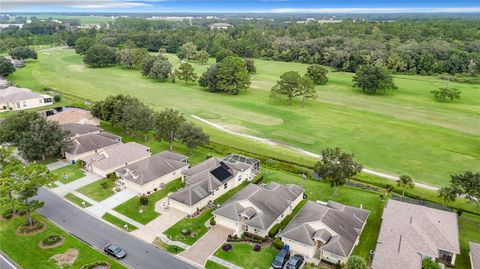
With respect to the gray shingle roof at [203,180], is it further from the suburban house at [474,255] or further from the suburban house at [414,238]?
the suburban house at [474,255]

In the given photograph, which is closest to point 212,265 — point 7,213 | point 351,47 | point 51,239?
point 51,239

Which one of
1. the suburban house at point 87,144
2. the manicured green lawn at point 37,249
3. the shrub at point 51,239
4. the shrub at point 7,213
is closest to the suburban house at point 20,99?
the suburban house at point 87,144

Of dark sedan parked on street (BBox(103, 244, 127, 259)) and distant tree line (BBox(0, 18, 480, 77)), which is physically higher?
distant tree line (BBox(0, 18, 480, 77))

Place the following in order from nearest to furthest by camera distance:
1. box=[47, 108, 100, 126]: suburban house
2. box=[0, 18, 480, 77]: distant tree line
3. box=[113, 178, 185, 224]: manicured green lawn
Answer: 1. box=[113, 178, 185, 224]: manicured green lawn
2. box=[47, 108, 100, 126]: suburban house
3. box=[0, 18, 480, 77]: distant tree line

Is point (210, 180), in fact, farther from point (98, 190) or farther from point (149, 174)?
point (98, 190)

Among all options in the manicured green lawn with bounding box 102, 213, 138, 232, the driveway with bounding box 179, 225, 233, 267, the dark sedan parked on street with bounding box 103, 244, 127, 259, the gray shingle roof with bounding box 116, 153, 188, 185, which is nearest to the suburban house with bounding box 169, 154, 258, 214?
the gray shingle roof with bounding box 116, 153, 188, 185

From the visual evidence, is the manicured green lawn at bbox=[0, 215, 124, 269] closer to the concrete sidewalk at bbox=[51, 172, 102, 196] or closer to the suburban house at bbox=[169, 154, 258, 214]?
the concrete sidewalk at bbox=[51, 172, 102, 196]
